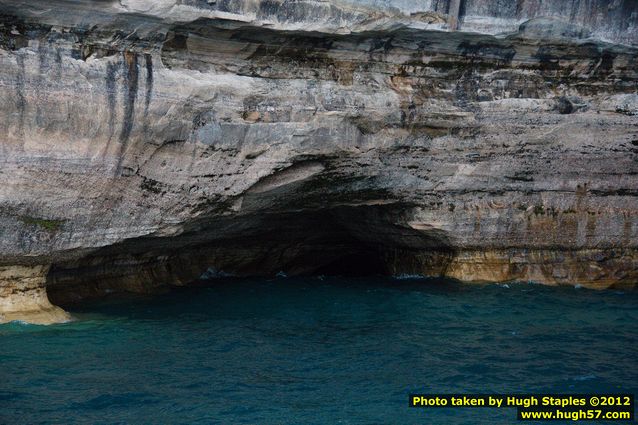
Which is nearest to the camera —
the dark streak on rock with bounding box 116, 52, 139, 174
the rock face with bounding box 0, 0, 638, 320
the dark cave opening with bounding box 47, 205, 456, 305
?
the rock face with bounding box 0, 0, 638, 320

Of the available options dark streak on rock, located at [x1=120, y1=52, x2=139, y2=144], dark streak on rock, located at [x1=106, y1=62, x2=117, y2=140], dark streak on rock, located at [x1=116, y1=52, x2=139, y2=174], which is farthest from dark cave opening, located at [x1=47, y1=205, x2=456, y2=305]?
dark streak on rock, located at [x1=106, y1=62, x2=117, y2=140]

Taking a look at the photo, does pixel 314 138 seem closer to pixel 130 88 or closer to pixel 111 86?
pixel 130 88

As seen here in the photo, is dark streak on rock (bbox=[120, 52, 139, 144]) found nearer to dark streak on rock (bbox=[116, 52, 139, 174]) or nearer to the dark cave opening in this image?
dark streak on rock (bbox=[116, 52, 139, 174])

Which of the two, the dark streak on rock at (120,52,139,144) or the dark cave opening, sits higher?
the dark streak on rock at (120,52,139,144)

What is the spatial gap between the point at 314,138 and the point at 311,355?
11.6 ft

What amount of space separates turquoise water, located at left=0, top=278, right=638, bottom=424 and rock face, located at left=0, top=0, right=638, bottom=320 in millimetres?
1064

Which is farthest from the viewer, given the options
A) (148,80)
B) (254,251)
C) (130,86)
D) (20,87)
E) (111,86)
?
(254,251)

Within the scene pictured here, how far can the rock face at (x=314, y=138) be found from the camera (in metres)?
10.3

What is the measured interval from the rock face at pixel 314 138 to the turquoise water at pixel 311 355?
1.06 m

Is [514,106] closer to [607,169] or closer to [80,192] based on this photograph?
[607,169]

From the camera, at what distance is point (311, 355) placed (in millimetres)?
10227

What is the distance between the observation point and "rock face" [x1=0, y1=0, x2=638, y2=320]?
10.3 metres

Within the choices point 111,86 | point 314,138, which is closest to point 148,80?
point 111,86

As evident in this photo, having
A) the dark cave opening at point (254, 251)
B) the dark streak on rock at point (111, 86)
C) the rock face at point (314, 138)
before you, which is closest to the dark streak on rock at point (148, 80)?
the rock face at point (314, 138)
